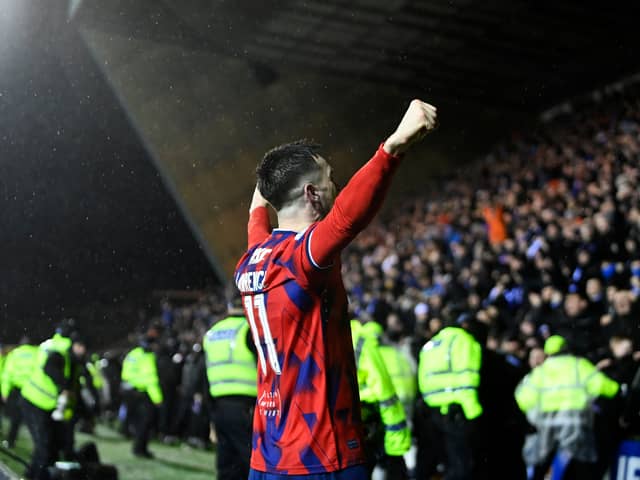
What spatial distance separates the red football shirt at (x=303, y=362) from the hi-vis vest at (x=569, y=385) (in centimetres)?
460

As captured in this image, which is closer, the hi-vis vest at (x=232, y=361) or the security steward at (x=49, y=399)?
the hi-vis vest at (x=232, y=361)

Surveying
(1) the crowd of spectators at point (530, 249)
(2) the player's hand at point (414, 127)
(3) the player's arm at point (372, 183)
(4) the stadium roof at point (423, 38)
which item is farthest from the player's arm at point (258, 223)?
(4) the stadium roof at point (423, 38)

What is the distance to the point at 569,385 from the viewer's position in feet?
22.1

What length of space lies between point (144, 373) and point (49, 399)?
14.7 ft

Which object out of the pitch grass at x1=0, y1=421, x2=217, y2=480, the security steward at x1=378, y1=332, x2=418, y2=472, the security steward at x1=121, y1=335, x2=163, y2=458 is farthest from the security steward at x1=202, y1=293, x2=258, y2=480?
the security steward at x1=121, y1=335, x2=163, y2=458

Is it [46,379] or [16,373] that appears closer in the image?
[46,379]

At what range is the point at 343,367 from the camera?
2459mm

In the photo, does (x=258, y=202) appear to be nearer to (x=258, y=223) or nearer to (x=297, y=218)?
(x=258, y=223)

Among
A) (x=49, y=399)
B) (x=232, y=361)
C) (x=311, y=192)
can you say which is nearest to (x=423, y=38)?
(x=49, y=399)

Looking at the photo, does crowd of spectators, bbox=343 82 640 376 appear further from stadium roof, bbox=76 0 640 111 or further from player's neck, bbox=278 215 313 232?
player's neck, bbox=278 215 313 232

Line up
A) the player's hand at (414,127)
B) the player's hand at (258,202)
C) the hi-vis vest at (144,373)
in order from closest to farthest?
the player's hand at (414,127) → the player's hand at (258,202) → the hi-vis vest at (144,373)

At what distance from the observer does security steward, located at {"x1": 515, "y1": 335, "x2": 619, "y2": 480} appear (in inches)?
259

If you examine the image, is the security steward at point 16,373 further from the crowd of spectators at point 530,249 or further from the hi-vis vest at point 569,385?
the hi-vis vest at point 569,385

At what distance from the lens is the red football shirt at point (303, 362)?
240cm
